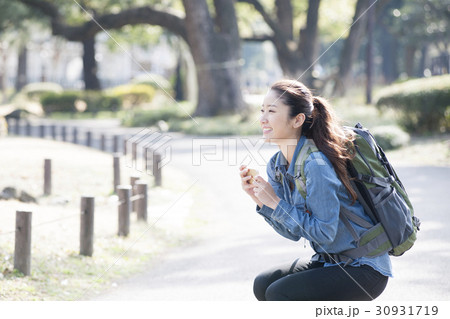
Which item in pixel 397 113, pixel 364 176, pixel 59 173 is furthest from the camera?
pixel 397 113

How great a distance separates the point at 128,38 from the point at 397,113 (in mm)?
23073

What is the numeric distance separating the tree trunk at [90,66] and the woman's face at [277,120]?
32.0 meters

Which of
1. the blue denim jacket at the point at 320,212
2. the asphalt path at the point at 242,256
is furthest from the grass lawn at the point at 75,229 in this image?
the blue denim jacket at the point at 320,212

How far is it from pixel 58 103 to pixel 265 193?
97.4ft

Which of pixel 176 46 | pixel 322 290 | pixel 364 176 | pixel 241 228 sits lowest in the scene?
pixel 241 228

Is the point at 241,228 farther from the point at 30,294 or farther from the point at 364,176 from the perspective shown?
the point at 364,176

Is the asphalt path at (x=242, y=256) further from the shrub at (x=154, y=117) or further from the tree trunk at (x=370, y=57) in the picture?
the tree trunk at (x=370, y=57)

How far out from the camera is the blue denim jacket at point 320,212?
285cm

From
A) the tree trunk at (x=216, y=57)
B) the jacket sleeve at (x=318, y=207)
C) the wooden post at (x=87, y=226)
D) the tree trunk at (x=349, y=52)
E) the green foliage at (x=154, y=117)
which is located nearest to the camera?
the jacket sleeve at (x=318, y=207)

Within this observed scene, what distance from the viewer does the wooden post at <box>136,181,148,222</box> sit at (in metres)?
7.79

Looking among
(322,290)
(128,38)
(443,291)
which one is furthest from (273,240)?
(128,38)

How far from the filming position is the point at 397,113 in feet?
56.1

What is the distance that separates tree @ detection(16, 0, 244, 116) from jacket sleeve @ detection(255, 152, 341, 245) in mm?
19681

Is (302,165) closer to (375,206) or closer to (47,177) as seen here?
(375,206)
